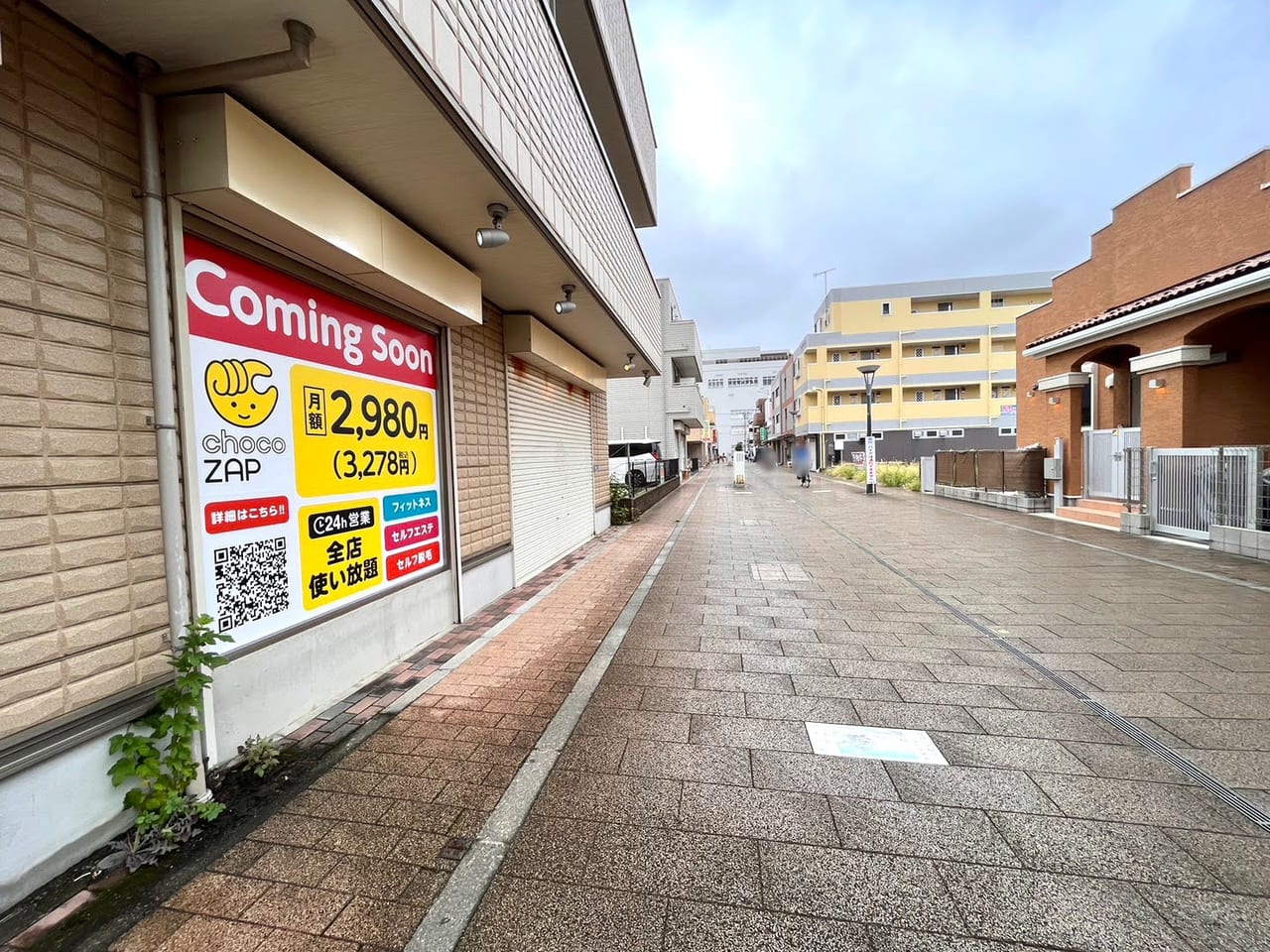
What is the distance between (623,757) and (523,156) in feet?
14.0

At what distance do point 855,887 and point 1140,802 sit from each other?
162 centimetres

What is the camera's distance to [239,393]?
3.22m

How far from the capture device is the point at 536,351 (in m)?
7.19

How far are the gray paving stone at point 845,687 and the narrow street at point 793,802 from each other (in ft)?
0.09

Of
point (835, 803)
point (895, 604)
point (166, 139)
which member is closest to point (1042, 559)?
point (895, 604)

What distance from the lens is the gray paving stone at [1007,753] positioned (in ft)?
9.82

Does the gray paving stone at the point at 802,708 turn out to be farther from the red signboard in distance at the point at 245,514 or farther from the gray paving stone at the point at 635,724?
the red signboard in distance at the point at 245,514

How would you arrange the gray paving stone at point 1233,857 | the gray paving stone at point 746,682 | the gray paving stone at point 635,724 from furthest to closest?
1. the gray paving stone at point 746,682
2. the gray paving stone at point 635,724
3. the gray paving stone at point 1233,857

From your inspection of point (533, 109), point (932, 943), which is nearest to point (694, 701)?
point (932, 943)

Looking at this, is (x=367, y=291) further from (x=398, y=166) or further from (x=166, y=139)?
(x=166, y=139)

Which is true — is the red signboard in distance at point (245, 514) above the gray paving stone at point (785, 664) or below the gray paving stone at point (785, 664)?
above

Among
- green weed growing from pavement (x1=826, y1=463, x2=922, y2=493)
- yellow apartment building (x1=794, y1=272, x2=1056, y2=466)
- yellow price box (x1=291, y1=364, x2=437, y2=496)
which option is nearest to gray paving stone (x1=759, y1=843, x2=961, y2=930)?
yellow price box (x1=291, y1=364, x2=437, y2=496)

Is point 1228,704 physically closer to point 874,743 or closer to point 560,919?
point 874,743

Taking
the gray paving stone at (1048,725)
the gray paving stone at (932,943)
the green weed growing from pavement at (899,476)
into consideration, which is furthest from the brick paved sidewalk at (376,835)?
the green weed growing from pavement at (899,476)
